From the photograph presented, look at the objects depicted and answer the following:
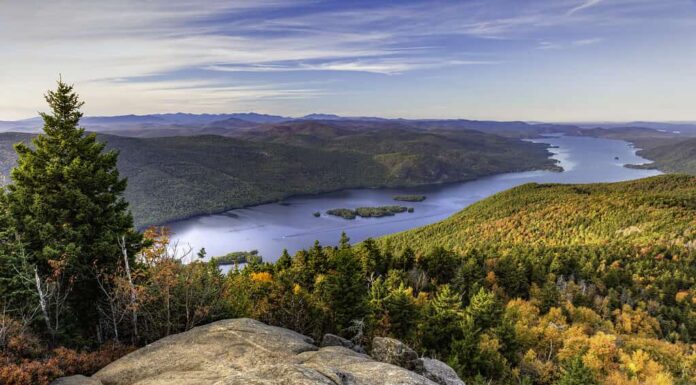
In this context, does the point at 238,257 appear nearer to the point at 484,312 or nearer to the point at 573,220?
the point at 573,220

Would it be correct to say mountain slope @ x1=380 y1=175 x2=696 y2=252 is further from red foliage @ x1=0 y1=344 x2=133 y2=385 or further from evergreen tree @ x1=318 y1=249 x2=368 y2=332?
red foliage @ x1=0 y1=344 x2=133 y2=385

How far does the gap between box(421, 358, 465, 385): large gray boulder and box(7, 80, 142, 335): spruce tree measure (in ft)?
73.2

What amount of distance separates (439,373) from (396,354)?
6.73 feet

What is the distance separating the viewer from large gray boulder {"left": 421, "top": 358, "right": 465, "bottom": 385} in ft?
55.4

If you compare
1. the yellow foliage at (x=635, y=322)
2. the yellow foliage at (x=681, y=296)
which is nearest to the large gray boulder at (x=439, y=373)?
the yellow foliage at (x=635, y=322)

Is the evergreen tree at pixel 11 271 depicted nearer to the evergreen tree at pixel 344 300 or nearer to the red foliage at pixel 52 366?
the red foliage at pixel 52 366

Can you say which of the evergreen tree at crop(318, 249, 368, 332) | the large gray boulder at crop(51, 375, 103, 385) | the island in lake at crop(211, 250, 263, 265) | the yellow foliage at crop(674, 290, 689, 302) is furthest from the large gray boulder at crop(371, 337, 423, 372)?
the island in lake at crop(211, 250, 263, 265)

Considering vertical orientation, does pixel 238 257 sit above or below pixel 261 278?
below

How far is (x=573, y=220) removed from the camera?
441ft

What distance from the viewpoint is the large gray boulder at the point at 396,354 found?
17906mm

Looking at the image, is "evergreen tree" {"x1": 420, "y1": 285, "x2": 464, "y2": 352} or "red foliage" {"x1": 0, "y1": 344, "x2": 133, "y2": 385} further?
"evergreen tree" {"x1": 420, "y1": 285, "x2": 464, "y2": 352}

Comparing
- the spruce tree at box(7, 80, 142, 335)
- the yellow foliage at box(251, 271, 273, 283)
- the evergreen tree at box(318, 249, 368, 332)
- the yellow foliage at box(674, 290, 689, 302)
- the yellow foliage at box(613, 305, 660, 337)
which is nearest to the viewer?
the spruce tree at box(7, 80, 142, 335)

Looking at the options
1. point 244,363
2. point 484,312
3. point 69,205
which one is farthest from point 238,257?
point 244,363

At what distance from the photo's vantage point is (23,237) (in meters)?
26.5
